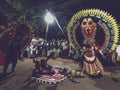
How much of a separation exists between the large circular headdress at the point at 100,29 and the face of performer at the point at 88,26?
0.45 ft

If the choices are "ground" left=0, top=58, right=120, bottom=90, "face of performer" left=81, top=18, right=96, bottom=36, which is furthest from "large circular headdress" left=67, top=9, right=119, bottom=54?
"ground" left=0, top=58, right=120, bottom=90

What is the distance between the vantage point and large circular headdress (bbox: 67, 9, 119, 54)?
14.7 m

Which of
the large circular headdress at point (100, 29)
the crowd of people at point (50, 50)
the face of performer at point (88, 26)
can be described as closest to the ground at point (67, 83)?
the large circular headdress at point (100, 29)

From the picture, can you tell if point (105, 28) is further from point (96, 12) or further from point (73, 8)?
point (73, 8)

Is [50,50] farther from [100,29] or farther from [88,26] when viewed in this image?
[100,29]

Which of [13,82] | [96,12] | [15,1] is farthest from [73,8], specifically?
[13,82]

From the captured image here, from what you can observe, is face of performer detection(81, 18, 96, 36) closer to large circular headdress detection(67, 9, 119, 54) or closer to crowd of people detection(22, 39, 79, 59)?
large circular headdress detection(67, 9, 119, 54)

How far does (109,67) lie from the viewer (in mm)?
19391

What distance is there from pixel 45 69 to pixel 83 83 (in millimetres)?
2640

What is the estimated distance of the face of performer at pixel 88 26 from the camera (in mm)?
15504

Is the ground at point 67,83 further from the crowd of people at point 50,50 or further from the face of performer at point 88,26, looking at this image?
the crowd of people at point 50,50

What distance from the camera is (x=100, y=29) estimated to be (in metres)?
15.4

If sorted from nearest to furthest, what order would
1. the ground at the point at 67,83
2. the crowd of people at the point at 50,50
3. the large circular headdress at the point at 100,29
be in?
1. the ground at the point at 67,83
2. the large circular headdress at the point at 100,29
3. the crowd of people at the point at 50,50

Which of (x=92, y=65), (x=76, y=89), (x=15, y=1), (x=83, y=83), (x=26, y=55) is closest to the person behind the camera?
(x=76, y=89)
